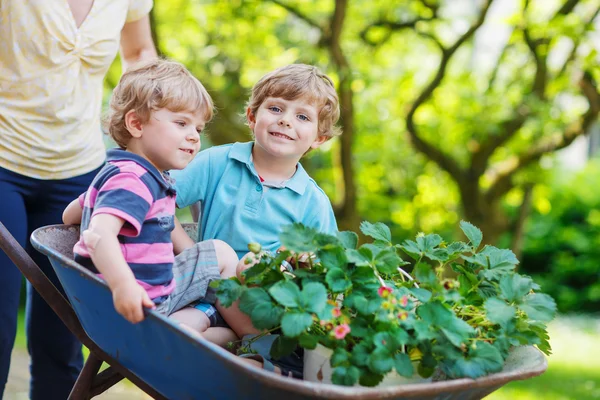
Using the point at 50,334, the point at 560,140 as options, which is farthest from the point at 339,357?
the point at 560,140

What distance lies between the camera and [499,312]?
4.93ft

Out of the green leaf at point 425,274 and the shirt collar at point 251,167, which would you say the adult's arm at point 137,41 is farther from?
the green leaf at point 425,274

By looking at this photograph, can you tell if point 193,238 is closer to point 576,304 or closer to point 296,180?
point 296,180

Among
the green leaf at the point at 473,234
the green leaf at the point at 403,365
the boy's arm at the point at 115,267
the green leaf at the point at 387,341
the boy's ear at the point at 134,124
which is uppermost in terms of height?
the green leaf at the point at 473,234

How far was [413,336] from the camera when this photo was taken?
4.83 ft

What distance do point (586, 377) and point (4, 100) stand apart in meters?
4.72

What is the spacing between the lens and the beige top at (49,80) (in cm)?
201

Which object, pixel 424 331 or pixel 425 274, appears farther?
pixel 425 274

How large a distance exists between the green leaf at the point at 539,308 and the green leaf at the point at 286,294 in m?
0.43

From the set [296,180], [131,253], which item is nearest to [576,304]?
[296,180]

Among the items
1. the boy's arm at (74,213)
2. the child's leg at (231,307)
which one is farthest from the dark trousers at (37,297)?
the child's leg at (231,307)

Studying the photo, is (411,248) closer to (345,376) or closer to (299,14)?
(345,376)

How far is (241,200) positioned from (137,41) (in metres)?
0.67

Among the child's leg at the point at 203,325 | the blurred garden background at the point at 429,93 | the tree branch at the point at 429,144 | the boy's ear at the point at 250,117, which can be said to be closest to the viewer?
the child's leg at the point at 203,325
